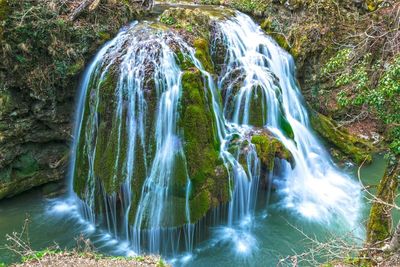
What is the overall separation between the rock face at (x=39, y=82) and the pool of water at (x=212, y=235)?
68 centimetres

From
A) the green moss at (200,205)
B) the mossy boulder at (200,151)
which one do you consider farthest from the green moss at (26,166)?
the green moss at (200,205)

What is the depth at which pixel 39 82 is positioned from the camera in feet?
25.6

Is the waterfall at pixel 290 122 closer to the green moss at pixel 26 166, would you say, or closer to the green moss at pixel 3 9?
the green moss at pixel 26 166

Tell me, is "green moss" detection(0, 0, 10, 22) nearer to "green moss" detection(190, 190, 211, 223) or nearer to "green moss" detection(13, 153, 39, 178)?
"green moss" detection(13, 153, 39, 178)

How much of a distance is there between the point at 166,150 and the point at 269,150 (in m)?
2.54

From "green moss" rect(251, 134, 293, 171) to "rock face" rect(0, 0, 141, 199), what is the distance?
4653 millimetres

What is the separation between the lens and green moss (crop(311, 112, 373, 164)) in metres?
10.3

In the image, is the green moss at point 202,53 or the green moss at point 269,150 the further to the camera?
the green moss at point 202,53

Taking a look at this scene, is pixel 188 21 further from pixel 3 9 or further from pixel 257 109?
pixel 3 9

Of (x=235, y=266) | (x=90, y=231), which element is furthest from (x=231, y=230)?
(x=90, y=231)

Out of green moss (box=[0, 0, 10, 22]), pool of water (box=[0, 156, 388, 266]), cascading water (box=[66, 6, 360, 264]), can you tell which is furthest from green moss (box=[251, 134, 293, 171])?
green moss (box=[0, 0, 10, 22])

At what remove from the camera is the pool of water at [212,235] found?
694cm

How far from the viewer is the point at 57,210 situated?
8.33 metres

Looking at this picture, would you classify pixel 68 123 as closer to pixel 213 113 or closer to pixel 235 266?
pixel 213 113
